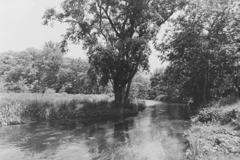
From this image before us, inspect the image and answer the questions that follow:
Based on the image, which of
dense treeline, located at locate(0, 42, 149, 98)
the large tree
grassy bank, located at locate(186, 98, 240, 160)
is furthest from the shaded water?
dense treeline, located at locate(0, 42, 149, 98)

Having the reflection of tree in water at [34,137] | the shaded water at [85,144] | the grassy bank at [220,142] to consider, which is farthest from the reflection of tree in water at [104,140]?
the grassy bank at [220,142]

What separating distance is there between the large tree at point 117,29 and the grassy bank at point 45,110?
14.3ft

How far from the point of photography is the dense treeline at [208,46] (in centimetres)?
2669

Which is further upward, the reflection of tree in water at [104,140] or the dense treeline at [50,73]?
the dense treeline at [50,73]

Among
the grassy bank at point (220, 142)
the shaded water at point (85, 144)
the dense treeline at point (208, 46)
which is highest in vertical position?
the dense treeline at point (208, 46)

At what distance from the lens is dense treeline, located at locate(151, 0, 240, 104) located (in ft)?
87.6

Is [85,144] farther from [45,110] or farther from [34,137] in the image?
[45,110]

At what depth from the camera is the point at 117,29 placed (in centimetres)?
3122

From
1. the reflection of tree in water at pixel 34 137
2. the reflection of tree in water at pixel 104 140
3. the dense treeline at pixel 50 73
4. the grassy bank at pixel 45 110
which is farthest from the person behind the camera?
the dense treeline at pixel 50 73

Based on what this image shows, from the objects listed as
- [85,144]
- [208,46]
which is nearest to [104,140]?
[85,144]

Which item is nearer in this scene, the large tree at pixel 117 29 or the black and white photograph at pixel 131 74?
the black and white photograph at pixel 131 74

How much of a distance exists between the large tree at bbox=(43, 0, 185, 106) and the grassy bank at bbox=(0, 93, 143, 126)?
437 cm

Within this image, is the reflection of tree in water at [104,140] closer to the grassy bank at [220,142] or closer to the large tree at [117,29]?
the grassy bank at [220,142]

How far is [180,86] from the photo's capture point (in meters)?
35.4
